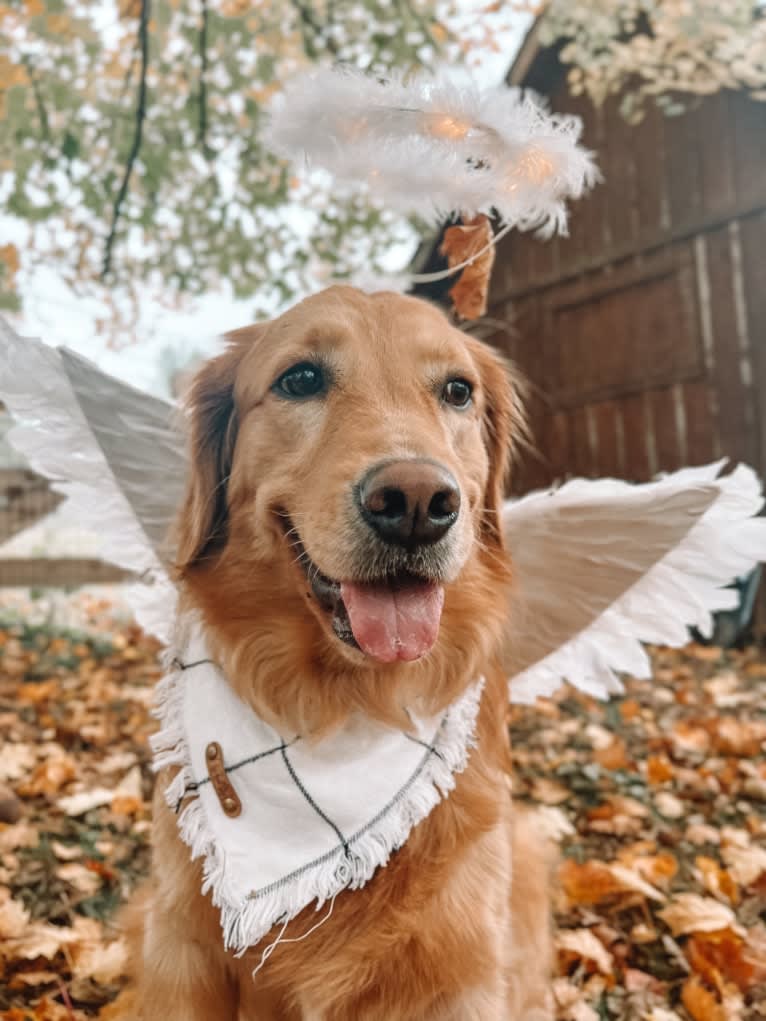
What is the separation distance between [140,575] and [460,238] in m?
1.41

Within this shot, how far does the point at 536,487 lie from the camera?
29.5 ft

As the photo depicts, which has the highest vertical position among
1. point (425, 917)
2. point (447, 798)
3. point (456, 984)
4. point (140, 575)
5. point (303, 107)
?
point (303, 107)

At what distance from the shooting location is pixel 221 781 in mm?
1712

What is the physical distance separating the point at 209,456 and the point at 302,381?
1.16 ft

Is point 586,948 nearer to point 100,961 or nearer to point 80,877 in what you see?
point 100,961

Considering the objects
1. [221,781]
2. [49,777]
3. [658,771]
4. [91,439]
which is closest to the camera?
[221,781]

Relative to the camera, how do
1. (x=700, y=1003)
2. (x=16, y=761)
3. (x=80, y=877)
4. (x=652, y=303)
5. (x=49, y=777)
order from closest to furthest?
(x=700, y=1003)
(x=80, y=877)
(x=49, y=777)
(x=16, y=761)
(x=652, y=303)

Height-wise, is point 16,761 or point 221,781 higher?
point 221,781

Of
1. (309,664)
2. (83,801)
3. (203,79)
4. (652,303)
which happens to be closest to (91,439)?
(309,664)

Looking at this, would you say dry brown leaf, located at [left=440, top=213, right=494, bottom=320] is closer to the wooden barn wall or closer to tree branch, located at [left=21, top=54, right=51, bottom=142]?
tree branch, located at [left=21, top=54, right=51, bottom=142]

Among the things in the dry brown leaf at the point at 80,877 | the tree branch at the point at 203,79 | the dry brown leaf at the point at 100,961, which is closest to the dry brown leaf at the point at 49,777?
the dry brown leaf at the point at 80,877

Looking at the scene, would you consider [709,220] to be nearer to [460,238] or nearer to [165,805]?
[460,238]

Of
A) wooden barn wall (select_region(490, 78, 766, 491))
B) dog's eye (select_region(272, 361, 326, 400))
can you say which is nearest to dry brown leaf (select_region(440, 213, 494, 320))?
dog's eye (select_region(272, 361, 326, 400))

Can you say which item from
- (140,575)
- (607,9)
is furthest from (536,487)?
(140,575)
